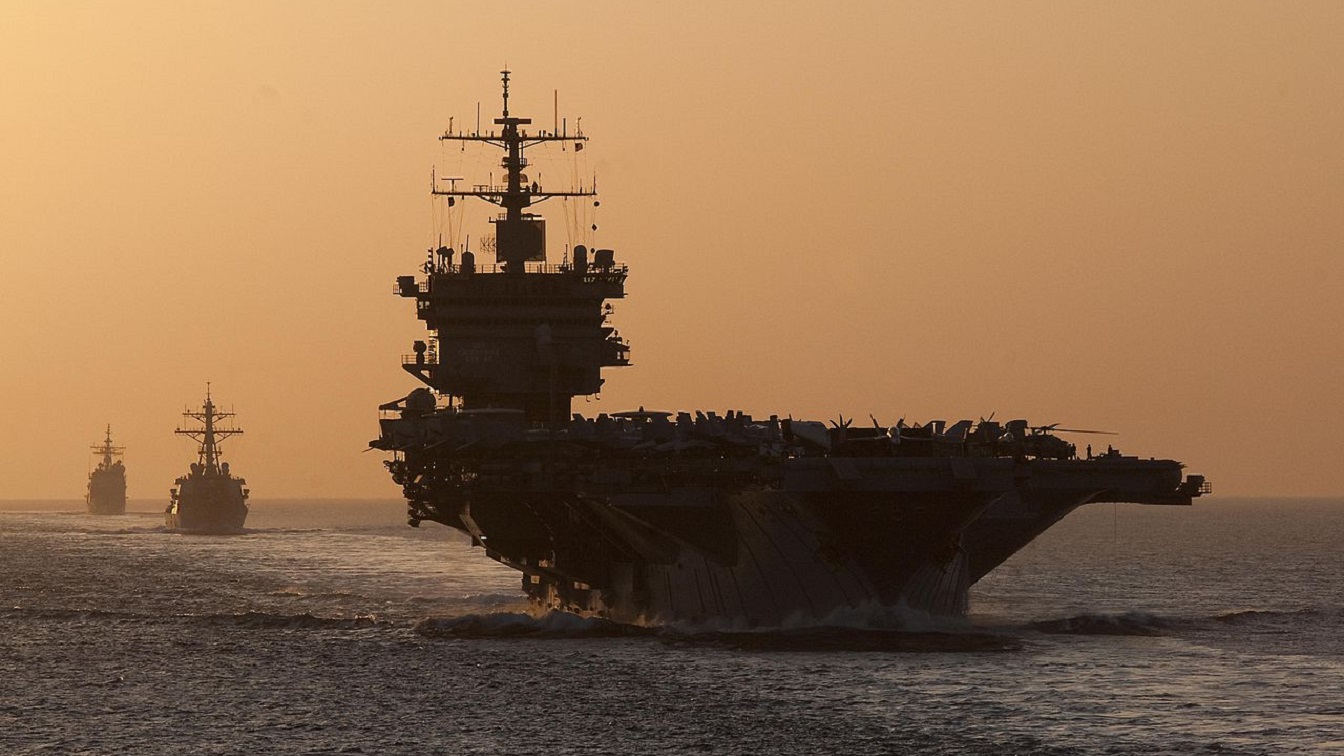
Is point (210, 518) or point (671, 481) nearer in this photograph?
point (671, 481)

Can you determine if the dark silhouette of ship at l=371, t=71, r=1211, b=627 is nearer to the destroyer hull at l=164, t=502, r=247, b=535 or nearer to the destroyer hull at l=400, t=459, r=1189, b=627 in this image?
the destroyer hull at l=400, t=459, r=1189, b=627

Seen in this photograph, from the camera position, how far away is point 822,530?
122ft

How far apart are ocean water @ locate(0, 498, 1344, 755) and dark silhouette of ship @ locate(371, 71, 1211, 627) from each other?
46.8 inches

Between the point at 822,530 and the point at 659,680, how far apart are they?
484 cm

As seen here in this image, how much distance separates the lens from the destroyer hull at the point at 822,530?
118 feet

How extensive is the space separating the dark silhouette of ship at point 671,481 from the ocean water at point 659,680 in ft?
3.90

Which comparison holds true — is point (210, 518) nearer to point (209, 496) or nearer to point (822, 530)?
point (209, 496)

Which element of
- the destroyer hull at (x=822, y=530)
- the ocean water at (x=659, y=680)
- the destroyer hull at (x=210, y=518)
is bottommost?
the ocean water at (x=659, y=680)

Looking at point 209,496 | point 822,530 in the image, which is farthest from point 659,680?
point 209,496

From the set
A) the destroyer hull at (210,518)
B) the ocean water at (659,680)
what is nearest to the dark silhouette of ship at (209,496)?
the destroyer hull at (210,518)

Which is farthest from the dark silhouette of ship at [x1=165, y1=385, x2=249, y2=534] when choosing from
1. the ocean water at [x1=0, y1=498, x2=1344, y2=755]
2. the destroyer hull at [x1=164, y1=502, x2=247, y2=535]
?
the ocean water at [x1=0, y1=498, x2=1344, y2=755]

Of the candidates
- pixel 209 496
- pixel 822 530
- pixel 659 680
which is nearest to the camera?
pixel 659 680

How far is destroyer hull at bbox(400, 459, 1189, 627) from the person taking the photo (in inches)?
1415

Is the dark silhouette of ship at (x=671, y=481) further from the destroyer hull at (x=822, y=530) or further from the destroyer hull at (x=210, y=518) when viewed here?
the destroyer hull at (x=210, y=518)
